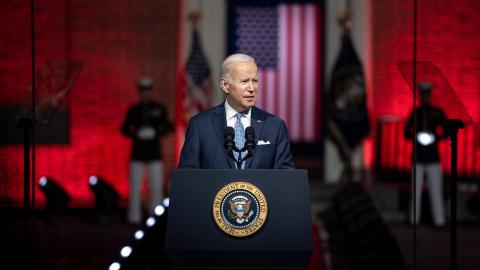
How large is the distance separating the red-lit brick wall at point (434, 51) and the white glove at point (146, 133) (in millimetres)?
3490

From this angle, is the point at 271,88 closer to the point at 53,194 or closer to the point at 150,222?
the point at 53,194

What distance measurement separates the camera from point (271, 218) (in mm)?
4102

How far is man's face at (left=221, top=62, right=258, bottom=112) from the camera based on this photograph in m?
4.32

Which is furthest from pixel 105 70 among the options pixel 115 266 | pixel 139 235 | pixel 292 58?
pixel 115 266

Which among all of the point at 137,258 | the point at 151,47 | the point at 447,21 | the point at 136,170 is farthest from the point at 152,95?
the point at 137,258

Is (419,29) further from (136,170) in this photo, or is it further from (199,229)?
(199,229)

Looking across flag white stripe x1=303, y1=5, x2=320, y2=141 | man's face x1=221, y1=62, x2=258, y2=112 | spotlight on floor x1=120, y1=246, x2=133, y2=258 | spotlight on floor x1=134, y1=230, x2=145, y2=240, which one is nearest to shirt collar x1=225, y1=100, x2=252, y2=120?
man's face x1=221, y1=62, x2=258, y2=112

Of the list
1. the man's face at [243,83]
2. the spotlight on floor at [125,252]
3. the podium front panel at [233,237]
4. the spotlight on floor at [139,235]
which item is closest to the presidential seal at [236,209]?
the podium front panel at [233,237]

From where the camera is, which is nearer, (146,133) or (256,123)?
(256,123)

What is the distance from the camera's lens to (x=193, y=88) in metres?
11.9

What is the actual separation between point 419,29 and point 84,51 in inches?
175

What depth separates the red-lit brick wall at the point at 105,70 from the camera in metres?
12.0

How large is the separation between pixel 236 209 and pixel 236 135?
515 mm

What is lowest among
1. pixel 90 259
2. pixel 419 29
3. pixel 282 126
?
pixel 90 259
